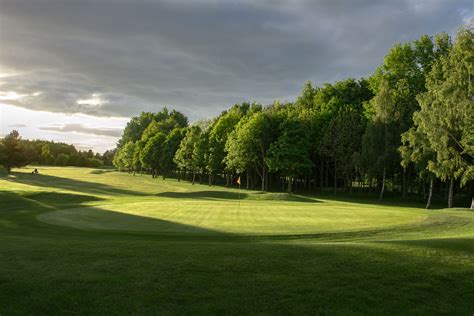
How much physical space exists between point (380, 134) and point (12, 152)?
9267 centimetres

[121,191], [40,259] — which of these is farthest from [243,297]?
[121,191]

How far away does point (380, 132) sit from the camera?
59.6m

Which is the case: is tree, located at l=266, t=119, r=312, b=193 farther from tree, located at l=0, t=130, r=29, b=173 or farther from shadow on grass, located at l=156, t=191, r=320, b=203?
tree, located at l=0, t=130, r=29, b=173

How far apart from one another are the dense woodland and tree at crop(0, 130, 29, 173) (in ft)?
3.39

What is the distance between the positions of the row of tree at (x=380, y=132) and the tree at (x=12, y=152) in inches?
1672

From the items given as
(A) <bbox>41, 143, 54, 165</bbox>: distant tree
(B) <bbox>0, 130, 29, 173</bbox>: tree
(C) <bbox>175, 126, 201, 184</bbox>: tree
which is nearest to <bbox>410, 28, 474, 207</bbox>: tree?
(C) <bbox>175, 126, 201, 184</bbox>: tree

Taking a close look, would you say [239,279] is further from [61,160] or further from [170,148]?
[61,160]

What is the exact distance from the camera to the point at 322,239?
19078 millimetres

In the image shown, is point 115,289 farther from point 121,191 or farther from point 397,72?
point 397,72

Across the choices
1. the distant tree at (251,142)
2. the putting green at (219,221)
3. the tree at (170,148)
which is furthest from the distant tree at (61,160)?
the putting green at (219,221)

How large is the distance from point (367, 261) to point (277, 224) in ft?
43.1

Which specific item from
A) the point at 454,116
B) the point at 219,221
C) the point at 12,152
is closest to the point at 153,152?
the point at 12,152

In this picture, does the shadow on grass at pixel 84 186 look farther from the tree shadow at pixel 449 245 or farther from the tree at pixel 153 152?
the tree shadow at pixel 449 245

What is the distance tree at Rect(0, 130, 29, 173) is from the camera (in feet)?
346
